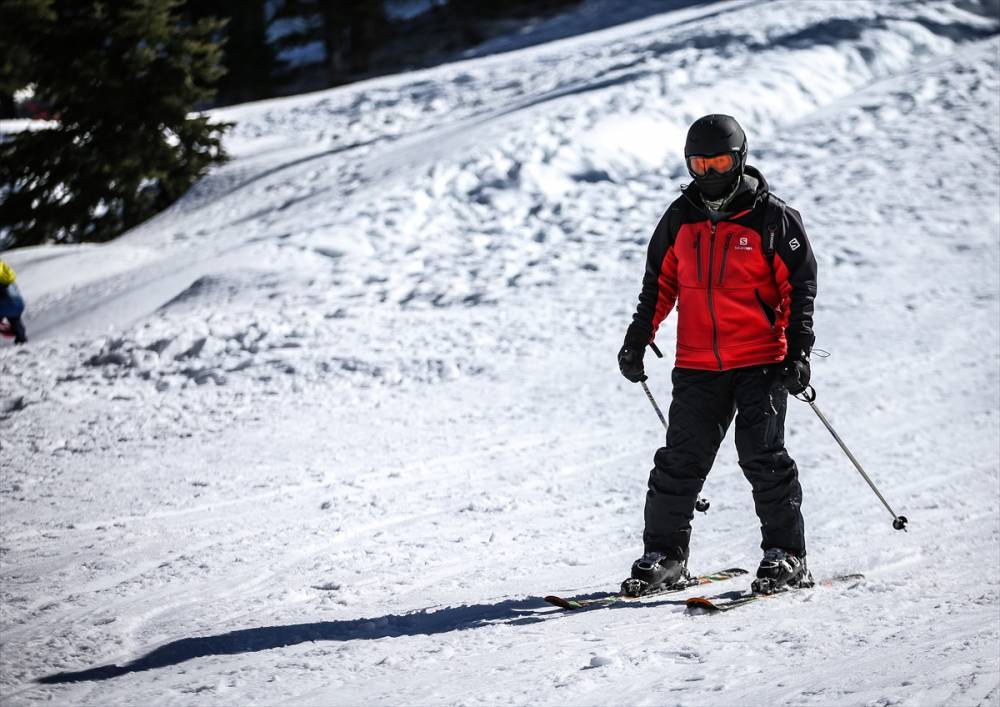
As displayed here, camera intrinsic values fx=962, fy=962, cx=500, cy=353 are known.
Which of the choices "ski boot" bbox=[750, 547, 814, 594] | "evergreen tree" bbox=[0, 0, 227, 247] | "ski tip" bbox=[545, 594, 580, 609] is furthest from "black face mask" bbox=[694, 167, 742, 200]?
Result: "evergreen tree" bbox=[0, 0, 227, 247]

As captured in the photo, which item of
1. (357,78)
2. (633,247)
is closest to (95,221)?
(633,247)

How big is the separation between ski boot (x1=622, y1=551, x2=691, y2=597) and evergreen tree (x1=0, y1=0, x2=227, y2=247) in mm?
12991

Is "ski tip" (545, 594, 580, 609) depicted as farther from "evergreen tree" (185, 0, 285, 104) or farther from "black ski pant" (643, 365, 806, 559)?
"evergreen tree" (185, 0, 285, 104)

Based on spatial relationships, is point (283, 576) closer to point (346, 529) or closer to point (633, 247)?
Result: point (346, 529)

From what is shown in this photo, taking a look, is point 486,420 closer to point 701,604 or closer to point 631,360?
point 631,360

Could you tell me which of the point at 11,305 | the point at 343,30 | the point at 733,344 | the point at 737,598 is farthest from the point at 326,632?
the point at 343,30

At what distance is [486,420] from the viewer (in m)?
7.18

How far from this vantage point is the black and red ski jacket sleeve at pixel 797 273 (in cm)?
405

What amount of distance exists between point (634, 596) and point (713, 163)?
1887 millimetres

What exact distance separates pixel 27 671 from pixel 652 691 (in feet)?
7.78

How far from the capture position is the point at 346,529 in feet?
17.2

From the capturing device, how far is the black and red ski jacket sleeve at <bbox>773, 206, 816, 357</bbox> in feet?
13.3

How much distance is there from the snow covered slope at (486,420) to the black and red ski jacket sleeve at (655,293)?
1.20 m

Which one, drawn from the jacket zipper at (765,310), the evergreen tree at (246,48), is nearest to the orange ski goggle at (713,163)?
the jacket zipper at (765,310)
